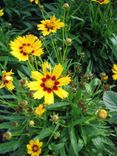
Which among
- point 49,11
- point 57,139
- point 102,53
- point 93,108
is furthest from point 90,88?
point 49,11

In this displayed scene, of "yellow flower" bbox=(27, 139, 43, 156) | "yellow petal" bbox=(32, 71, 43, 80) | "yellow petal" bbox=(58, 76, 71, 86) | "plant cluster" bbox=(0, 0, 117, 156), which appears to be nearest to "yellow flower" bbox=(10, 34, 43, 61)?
→ "plant cluster" bbox=(0, 0, 117, 156)

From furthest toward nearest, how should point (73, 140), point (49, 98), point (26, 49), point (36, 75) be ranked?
point (73, 140) < point (26, 49) < point (36, 75) < point (49, 98)

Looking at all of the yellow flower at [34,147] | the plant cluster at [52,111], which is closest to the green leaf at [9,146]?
the plant cluster at [52,111]

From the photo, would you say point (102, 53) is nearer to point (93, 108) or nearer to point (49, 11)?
point (49, 11)

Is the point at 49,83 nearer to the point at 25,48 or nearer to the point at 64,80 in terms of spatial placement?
the point at 64,80

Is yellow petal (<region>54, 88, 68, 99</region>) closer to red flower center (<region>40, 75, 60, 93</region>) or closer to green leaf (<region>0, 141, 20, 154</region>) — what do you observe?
red flower center (<region>40, 75, 60, 93</region>)

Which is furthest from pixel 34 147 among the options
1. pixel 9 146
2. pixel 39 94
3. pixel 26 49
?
pixel 26 49

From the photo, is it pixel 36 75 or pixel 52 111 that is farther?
pixel 52 111
